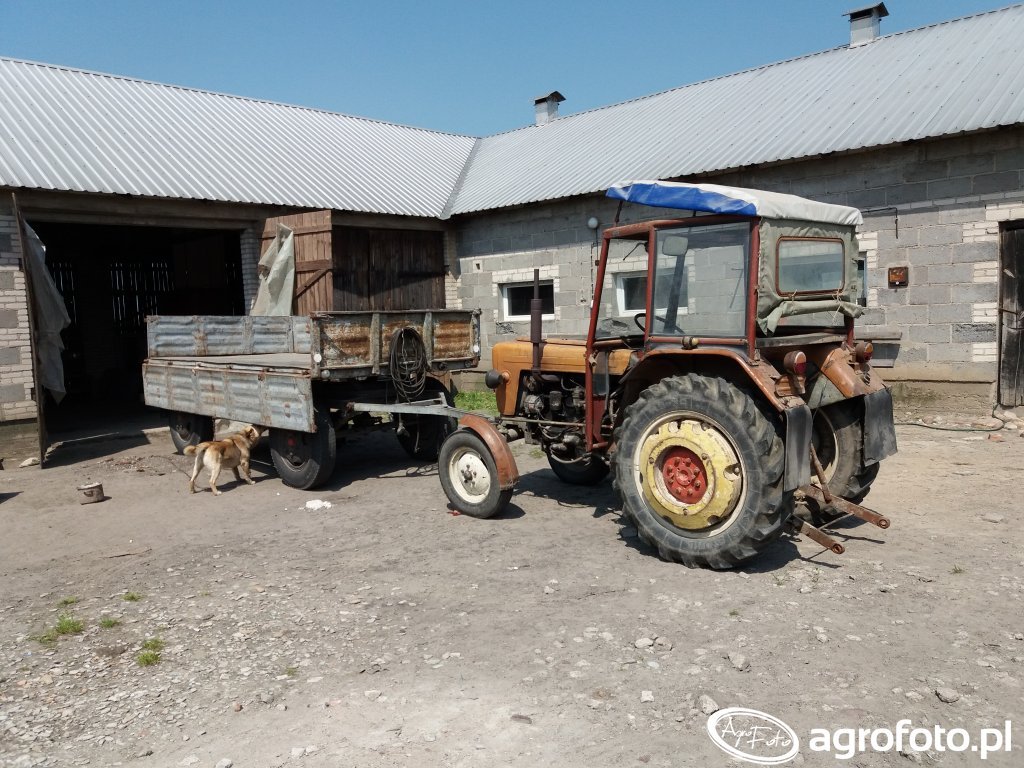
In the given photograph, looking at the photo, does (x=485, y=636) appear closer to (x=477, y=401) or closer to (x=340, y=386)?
(x=340, y=386)

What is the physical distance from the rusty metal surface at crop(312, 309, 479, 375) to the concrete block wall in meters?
4.79

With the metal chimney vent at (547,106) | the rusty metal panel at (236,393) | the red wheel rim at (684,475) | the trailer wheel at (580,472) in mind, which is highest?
the metal chimney vent at (547,106)

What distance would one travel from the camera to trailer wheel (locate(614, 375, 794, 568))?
4496 mm

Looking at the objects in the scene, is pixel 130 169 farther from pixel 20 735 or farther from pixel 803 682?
pixel 803 682

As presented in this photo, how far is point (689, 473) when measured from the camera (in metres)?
4.80

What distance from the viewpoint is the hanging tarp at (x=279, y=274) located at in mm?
11312

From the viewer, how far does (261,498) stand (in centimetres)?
734

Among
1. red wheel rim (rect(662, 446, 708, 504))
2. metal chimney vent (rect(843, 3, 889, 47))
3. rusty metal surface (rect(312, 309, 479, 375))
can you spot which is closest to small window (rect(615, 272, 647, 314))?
red wheel rim (rect(662, 446, 708, 504))

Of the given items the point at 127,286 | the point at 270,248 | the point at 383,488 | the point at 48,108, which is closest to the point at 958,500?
the point at 383,488

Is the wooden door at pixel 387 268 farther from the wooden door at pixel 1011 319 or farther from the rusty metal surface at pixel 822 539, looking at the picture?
the rusty metal surface at pixel 822 539

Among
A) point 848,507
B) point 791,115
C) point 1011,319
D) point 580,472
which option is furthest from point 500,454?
point 791,115

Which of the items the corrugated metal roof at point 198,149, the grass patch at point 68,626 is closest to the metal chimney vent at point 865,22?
the corrugated metal roof at point 198,149

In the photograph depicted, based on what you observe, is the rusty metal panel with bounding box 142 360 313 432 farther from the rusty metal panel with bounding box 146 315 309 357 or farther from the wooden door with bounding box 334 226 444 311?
the wooden door with bounding box 334 226 444 311

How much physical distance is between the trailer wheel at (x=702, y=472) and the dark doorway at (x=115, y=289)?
13220 mm
